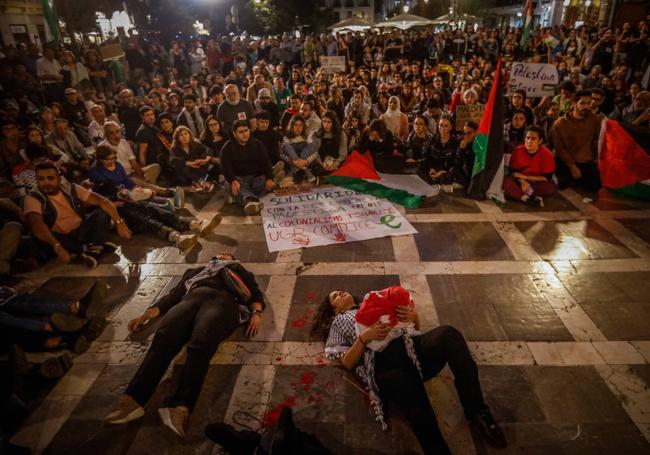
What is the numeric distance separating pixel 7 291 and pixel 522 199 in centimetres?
727

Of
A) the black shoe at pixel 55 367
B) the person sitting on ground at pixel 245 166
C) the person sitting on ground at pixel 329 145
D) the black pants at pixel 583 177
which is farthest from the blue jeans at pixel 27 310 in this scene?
the black pants at pixel 583 177

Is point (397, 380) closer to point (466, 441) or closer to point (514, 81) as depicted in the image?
point (466, 441)

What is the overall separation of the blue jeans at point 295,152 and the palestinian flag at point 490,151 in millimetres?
3124

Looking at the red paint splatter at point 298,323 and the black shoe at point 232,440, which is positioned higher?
the black shoe at point 232,440

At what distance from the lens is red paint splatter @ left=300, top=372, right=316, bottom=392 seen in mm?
3489

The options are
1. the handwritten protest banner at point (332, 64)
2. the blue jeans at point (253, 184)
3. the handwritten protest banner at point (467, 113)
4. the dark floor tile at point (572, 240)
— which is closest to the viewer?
the dark floor tile at point (572, 240)

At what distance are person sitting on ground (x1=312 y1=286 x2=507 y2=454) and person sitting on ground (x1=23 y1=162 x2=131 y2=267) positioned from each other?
4079 millimetres

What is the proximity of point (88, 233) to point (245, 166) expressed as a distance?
9.58ft

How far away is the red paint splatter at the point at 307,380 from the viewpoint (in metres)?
3.49

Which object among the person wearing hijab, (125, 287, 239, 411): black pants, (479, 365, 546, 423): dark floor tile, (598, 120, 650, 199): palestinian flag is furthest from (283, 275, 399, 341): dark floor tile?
the person wearing hijab

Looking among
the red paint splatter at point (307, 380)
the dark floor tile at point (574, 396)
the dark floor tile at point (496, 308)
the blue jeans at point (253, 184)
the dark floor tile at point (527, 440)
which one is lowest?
the red paint splatter at point (307, 380)

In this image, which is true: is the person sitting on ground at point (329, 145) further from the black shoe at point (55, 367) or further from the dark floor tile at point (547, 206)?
the black shoe at point (55, 367)

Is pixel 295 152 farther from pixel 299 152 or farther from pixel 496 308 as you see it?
pixel 496 308

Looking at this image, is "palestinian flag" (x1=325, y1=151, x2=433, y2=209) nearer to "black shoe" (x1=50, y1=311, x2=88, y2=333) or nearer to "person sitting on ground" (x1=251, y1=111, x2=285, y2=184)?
"person sitting on ground" (x1=251, y1=111, x2=285, y2=184)
